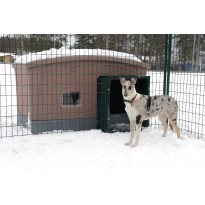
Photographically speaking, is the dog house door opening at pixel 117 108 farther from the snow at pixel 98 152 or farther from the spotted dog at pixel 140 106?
the spotted dog at pixel 140 106

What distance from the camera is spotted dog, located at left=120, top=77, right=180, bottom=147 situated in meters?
5.14

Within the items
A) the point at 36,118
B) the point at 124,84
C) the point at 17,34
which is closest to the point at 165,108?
the point at 124,84

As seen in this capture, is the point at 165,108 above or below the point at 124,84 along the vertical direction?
below

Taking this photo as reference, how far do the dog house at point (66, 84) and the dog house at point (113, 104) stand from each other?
Answer: 0.47 feet

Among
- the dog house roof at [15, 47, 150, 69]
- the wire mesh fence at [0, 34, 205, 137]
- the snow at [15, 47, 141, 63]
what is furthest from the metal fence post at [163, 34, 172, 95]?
the snow at [15, 47, 141, 63]

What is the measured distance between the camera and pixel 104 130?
239 inches

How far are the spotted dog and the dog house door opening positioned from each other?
136cm

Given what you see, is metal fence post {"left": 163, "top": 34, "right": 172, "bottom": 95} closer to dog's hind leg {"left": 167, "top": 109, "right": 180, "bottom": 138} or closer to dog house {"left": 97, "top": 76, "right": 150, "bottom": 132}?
dog house {"left": 97, "top": 76, "right": 150, "bottom": 132}

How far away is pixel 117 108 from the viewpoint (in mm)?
7090

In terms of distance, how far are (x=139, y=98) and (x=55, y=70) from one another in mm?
2006

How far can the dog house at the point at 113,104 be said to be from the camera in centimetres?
587

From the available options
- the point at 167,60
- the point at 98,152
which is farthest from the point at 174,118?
the point at 98,152

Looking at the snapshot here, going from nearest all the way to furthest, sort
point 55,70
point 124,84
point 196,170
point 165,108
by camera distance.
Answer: point 196,170
point 124,84
point 165,108
point 55,70

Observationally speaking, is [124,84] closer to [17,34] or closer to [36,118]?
[36,118]
